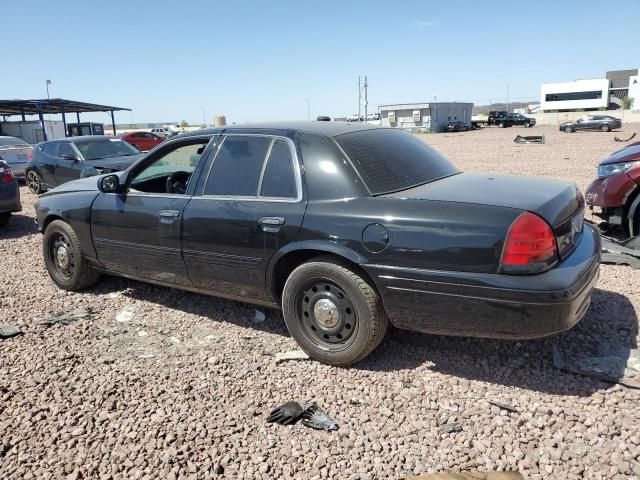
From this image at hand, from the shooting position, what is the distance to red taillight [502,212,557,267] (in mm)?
2891

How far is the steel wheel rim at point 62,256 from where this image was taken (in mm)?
5152

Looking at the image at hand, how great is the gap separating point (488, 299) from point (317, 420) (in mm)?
1206

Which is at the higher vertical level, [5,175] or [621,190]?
[5,175]

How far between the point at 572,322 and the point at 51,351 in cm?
368

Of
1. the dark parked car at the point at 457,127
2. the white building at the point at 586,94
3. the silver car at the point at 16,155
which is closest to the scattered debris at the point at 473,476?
the silver car at the point at 16,155

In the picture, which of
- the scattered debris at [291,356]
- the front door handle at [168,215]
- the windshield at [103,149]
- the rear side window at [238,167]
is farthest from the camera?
the windshield at [103,149]

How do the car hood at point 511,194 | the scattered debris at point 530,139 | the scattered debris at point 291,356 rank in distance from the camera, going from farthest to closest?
1. the scattered debris at point 530,139
2. the scattered debris at point 291,356
3. the car hood at point 511,194

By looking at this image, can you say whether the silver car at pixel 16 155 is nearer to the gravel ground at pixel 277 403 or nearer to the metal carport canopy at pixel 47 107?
the gravel ground at pixel 277 403

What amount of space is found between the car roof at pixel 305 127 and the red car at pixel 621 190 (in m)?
3.26

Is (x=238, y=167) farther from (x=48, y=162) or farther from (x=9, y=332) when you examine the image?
(x=48, y=162)

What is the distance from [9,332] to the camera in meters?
4.25

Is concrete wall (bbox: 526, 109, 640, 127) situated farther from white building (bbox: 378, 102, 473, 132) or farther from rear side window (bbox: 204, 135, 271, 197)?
rear side window (bbox: 204, 135, 271, 197)

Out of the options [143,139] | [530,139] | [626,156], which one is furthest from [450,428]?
[530,139]

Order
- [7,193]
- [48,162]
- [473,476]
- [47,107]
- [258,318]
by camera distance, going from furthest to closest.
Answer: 1. [47,107]
2. [48,162]
3. [7,193]
4. [258,318]
5. [473,476]
